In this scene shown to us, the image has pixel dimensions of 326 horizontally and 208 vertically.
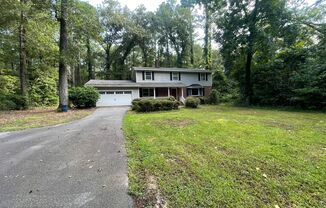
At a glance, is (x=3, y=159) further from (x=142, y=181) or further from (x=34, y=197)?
(x=142, y=181)

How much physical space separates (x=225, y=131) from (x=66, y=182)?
5263 mm

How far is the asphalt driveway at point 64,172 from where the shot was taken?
9.73 ft

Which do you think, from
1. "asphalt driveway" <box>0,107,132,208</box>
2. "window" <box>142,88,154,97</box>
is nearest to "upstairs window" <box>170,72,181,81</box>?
"window" <box>142,88,154,97</box>

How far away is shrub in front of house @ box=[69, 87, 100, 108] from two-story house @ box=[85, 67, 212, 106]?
2.80 metres

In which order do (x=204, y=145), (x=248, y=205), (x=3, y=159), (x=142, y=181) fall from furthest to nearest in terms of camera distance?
(x=204, y=145), (x=3, y=159), (x=142, y=181), (x=248, y=205)

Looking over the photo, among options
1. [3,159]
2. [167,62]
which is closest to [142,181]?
[3,159]

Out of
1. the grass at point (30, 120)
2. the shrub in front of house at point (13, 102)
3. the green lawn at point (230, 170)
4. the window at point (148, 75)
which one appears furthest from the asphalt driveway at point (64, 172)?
the window at point (148, 75)

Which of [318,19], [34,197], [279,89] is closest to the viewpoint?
[34,197]

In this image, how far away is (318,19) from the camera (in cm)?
1625

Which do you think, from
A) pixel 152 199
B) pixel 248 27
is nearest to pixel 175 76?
pixel 248 27

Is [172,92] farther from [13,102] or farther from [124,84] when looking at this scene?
[13,102]

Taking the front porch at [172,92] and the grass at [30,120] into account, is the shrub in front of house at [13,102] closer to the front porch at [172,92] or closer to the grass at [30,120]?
the grass at [30,120]

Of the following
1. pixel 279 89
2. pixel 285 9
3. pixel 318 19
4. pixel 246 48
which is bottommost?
pixel 279 89

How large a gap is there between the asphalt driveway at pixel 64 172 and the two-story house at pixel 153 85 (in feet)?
49.5
